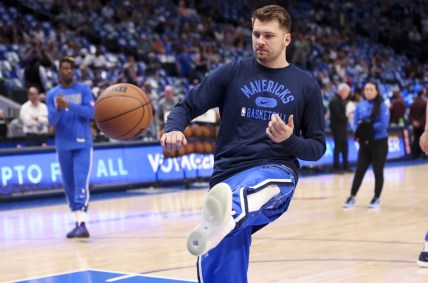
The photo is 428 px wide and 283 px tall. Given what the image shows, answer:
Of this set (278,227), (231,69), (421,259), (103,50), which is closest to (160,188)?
(278,227)

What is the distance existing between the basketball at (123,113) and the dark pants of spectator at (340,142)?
12112 mm

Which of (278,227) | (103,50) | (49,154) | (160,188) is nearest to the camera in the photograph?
(278,227)

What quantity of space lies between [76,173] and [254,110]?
197 inches

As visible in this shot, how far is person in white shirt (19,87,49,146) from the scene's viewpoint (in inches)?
579

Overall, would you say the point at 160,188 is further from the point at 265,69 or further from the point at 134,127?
the point at 265,69

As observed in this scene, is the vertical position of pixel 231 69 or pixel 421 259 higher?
pixel 231 69

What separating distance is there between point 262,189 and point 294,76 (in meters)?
0.82

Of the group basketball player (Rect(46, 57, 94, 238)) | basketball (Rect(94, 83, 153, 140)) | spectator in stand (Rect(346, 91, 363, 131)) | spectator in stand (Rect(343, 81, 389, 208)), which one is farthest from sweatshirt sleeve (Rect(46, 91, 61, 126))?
spectator in stand (Rect(346, 91, 363, 131))

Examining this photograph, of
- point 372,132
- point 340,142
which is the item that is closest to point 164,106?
point 340,142

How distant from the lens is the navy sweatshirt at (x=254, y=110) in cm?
484

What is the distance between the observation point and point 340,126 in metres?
18.3

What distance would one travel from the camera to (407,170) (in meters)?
19.2

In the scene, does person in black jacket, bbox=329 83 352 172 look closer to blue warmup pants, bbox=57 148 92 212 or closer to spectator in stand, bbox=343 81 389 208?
spectator in stand, bbox=343 81 389 208

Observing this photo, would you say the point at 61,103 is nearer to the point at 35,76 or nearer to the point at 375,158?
the point at 375,158
